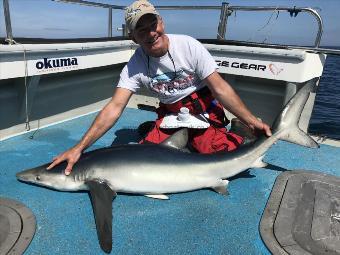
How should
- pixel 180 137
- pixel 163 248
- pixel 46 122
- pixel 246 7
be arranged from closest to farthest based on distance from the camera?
pixel 163 248 < pixel 180 137 < pixel 46 122 < pixel 246 7

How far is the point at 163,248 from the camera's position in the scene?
2.39 m

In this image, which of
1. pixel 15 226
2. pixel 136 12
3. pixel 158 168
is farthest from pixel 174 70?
pixel 15 226

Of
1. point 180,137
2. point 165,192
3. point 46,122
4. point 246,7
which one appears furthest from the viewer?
point 246,7

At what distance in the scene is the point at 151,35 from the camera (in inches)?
122

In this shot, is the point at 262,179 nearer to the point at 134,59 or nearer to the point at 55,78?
the point at 134,59

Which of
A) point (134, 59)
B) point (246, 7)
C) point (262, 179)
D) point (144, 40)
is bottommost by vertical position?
point (262, 179)

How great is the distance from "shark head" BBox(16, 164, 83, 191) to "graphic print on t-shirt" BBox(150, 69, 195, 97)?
1.33m

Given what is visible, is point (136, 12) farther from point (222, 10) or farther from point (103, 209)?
point (222, 10)

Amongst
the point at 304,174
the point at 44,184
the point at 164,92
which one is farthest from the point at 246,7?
the point at 44,184

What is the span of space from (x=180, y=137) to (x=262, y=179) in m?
1.05

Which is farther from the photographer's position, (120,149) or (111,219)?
(120,149)

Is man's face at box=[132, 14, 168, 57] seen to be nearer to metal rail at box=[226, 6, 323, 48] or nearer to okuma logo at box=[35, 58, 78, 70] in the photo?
okuma logo at box=[35, 58, 78, 70]

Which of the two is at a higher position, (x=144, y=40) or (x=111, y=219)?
(x=144, y=40)

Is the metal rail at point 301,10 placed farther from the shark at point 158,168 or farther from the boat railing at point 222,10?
the shark at point 158,168
